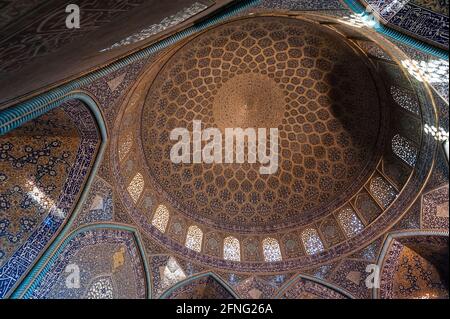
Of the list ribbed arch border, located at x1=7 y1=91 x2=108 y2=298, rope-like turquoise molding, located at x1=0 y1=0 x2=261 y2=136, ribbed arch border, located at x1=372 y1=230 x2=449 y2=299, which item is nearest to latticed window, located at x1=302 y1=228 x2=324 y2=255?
ribbed arch border, located at x1=372 y1=230 x2=449 y2=299

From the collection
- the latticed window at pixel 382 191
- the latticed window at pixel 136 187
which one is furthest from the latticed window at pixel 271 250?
the latticed window at pixel 136 187

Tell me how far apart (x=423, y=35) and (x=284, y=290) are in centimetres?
753

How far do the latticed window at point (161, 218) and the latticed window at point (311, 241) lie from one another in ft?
12.9

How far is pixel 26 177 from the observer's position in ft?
26.5

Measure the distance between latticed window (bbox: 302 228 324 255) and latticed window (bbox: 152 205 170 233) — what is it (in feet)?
12.9

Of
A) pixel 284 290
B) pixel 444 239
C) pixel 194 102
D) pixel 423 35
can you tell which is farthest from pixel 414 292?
pixel 194 102

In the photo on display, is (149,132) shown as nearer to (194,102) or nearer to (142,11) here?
(194,102)

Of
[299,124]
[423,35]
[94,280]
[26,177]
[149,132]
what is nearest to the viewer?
[423,35]

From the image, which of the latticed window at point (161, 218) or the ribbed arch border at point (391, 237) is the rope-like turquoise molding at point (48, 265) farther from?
the ribbed arch border at point (391, 237)

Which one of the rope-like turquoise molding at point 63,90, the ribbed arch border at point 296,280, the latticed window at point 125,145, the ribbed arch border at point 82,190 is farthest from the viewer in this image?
the ribbed arch border at point 296,280

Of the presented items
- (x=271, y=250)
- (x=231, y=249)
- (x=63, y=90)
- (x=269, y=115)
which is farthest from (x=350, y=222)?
(x=63, y=90)

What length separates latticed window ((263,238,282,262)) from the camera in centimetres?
1155

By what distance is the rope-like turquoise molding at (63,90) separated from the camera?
222 inches

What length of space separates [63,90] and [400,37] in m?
5.38
